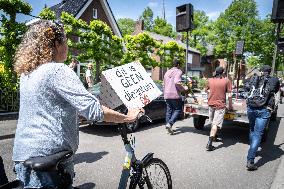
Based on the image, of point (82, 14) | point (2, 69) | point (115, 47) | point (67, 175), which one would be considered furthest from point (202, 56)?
point (67, 175)

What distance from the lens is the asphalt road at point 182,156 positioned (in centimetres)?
494

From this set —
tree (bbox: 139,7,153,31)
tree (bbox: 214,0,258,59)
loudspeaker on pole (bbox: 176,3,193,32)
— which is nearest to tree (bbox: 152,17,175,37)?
tree (bbox: 139,7,153,31)

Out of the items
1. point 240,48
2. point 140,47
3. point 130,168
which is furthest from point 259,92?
point 140,47

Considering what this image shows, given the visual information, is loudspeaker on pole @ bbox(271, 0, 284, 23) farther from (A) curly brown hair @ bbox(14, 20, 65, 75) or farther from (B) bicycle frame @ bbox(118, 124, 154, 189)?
(A) curly brown hair @ bbox(14, 20, 65, 75)

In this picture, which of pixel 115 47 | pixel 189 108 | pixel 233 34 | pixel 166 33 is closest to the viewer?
pixel 189 108

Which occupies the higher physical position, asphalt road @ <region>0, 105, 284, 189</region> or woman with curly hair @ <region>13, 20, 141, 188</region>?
woman with curly hair @ <region>13, 20, 141, 188</region>

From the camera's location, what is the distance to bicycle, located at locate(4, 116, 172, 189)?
1.95 m

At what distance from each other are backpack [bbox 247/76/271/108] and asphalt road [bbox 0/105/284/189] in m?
1.24

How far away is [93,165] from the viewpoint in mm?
5598

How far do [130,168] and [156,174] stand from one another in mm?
623

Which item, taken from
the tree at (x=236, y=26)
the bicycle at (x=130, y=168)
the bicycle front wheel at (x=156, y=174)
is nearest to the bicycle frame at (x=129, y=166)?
the bicycle at (x=130, y=168)

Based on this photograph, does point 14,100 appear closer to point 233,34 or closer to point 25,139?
point 25,139

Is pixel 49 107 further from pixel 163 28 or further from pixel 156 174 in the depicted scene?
pixel 163 28

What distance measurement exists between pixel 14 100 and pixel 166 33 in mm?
59970
